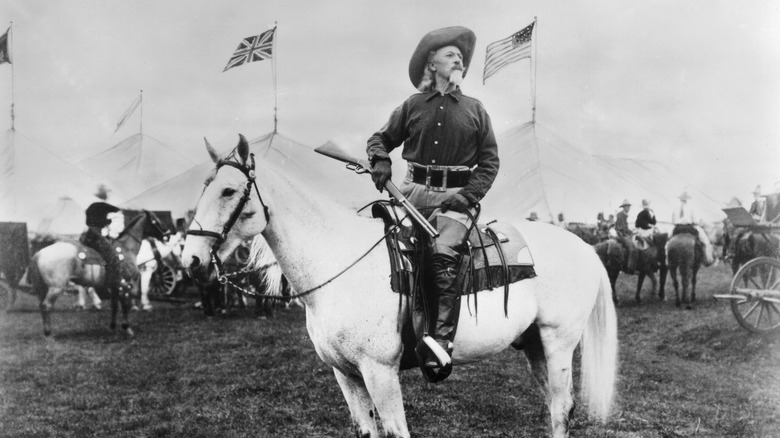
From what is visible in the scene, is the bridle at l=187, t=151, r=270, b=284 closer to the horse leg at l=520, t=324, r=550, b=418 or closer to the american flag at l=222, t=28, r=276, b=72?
the horse leg at l=520, t=324, r=550, b=418

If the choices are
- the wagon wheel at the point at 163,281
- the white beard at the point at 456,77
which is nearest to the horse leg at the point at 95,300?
the wagon wheel at the point at 163,281

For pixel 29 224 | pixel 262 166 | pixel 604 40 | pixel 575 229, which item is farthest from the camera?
pixel 575 229

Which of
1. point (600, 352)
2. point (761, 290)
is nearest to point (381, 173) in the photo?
point (600, 352)

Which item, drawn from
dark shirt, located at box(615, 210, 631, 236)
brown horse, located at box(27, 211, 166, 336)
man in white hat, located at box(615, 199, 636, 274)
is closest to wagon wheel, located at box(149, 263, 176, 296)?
brown horse, located at box(27, 211, 166, 336)

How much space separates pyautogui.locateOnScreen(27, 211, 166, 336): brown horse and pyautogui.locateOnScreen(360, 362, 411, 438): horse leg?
326 inches

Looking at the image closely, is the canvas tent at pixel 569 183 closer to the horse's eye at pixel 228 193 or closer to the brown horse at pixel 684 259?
the brown horse at pixel 684 259

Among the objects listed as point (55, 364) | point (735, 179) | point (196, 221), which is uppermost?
point (735, 179)

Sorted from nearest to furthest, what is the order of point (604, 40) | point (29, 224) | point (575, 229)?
point (604, 40) → point (29, 224) → point (575, 229)

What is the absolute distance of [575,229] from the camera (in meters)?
16.9

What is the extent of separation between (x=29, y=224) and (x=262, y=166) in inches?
321

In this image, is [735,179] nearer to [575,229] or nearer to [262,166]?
[575,229]

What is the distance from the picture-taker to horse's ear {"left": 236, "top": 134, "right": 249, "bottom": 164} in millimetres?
3014

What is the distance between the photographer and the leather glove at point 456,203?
3.40 meters

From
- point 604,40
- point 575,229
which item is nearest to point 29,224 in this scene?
point 604,40
